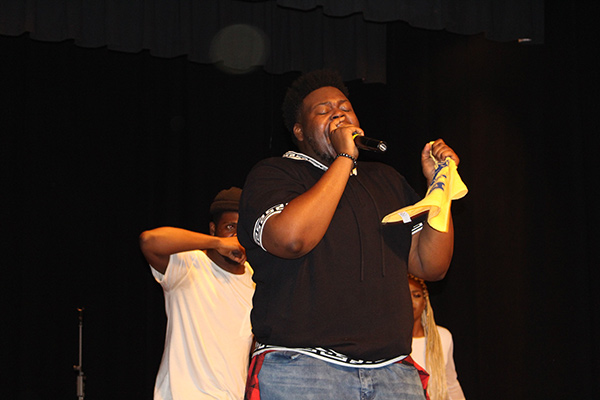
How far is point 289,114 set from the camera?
2.35 metres

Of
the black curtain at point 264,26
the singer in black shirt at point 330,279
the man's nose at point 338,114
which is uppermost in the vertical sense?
the black curtain at point 264,26

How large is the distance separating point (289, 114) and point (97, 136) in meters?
3.04

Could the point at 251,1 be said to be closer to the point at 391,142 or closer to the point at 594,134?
the point at 391,142

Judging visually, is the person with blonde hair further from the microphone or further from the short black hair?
the microphone

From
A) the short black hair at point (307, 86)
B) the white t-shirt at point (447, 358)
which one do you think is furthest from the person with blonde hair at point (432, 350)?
the short black hair at point (307, 86)

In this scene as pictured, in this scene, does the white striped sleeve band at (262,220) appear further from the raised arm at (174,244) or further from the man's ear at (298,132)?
the raised arm at (174,244)

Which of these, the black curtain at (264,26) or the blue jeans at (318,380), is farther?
the black curtain at (264,26)

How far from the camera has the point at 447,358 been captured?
4.56 m

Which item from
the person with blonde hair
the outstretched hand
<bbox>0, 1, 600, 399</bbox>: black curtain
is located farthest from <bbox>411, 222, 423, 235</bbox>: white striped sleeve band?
<bbox>0, 1, 600, 399</bbox>: black curtain

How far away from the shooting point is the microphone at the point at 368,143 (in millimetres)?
1914

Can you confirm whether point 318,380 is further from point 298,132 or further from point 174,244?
point 174,244

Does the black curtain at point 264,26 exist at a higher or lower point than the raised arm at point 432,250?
higher

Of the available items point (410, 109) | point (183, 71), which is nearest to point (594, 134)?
point (410, 109)

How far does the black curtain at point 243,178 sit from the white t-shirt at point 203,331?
142 cm
